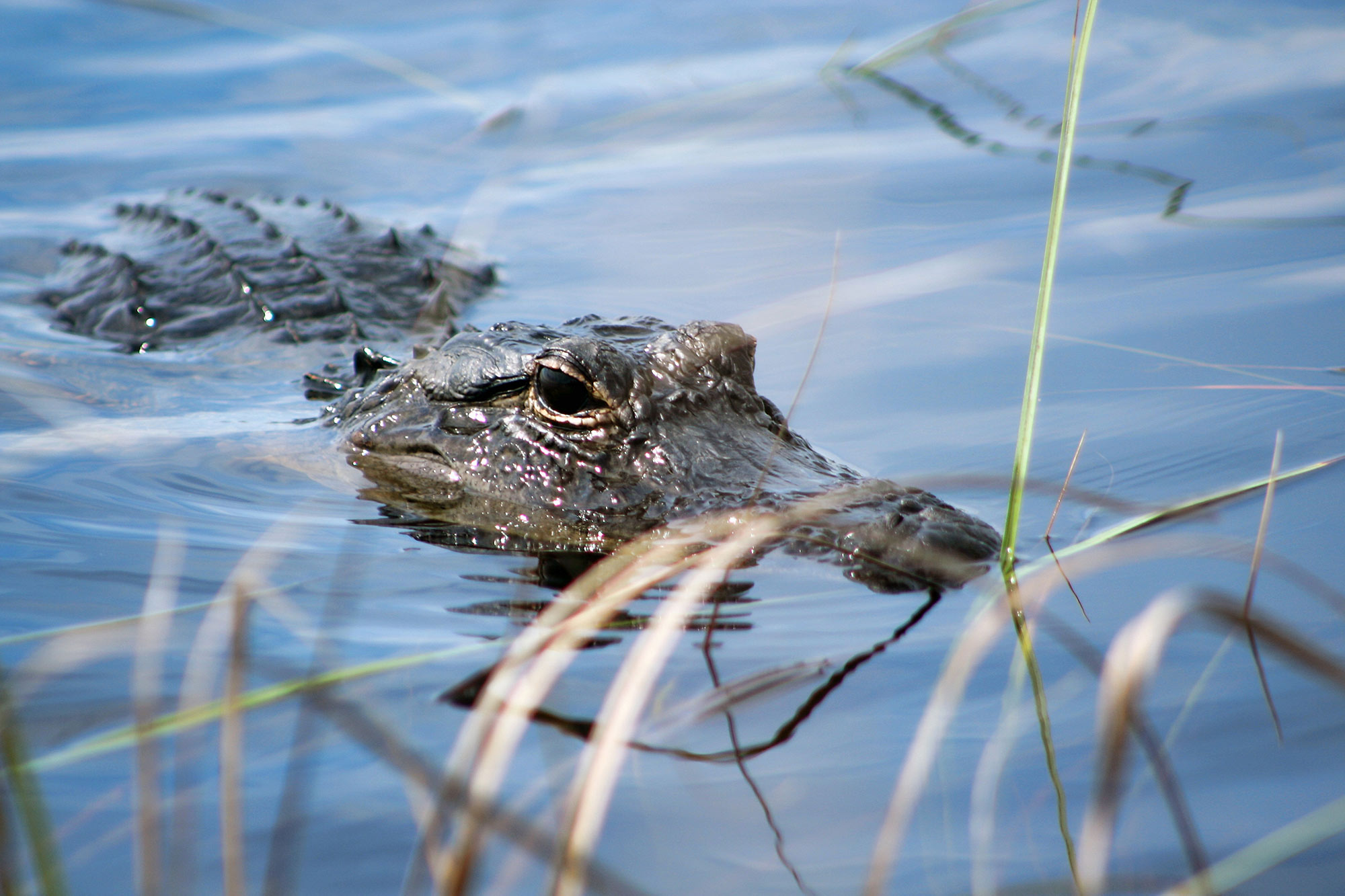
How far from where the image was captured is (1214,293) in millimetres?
5344

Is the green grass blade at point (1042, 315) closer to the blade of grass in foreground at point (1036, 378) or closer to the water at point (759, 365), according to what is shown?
the blade of grass in foreground at point (1036, 378)

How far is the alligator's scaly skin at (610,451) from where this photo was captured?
3082 millimetres

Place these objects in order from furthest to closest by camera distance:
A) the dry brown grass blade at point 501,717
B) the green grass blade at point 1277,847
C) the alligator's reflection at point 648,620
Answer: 1. the alligator's reflection at point 648,620
2. the green grass blade at point 1277,847
3. the dry brown grass blade at point 501,717

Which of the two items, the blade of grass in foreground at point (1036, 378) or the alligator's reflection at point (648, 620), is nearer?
the alligator's reflection at point (648, 620)

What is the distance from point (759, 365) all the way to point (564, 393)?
1.89 metres

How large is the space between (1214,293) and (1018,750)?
3819 millimetres

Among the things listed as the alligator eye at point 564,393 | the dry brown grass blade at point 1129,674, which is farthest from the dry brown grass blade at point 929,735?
the alligator eye at point 564,393

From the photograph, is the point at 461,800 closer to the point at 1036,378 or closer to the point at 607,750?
the point at 607,750

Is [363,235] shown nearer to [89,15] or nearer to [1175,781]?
[1175,781]

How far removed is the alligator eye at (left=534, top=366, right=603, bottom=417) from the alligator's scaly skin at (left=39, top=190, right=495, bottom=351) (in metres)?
2.53

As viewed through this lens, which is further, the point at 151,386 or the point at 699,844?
the point at 151,386

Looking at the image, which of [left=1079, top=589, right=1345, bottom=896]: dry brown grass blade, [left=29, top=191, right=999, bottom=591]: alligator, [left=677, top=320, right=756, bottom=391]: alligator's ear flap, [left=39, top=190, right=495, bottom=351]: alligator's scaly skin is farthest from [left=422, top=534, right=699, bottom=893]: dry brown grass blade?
[left=39, top=190, right=495, bottom=351]: alligator's scaly skin

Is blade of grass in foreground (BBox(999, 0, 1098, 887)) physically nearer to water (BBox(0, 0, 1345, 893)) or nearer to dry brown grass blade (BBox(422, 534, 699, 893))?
water (BBox(0, 0, 1345, 893))

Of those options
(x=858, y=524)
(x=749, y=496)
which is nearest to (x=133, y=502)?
(x=749, y=496)
